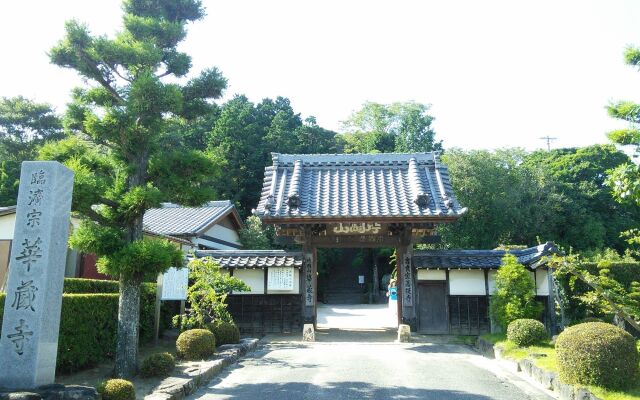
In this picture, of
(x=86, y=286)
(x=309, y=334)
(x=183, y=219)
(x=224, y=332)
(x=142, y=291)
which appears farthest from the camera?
(x=183, y=219)

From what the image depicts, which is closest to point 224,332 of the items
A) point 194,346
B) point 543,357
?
point 194,346

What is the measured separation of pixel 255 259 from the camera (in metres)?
17.4

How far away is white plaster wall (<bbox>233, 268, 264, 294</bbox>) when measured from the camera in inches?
682

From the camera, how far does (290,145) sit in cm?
4081

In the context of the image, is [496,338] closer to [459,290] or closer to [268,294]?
[459,290]

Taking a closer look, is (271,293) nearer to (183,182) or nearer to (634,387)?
(183,182)

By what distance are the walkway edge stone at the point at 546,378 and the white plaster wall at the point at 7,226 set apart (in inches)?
648

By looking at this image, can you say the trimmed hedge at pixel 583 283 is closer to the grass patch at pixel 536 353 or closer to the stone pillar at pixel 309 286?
the grass patch at pixel 536 353

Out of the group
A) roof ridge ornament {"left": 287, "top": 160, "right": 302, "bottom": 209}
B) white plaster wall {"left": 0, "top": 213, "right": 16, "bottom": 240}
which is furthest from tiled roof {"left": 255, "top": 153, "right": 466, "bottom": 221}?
white plaster wall {"left": 0, "top": 213, "right": 16, "bottom": 240}

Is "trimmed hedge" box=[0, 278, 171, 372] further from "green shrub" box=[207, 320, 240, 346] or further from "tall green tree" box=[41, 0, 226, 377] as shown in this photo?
"green shrub" box=[207, 320, 240, 346]

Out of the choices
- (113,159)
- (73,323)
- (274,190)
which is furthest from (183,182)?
(274,190)

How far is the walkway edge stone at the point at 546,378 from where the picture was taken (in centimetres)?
757

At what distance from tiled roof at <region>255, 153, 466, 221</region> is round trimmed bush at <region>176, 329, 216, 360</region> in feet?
17.1

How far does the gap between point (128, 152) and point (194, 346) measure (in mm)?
4577
